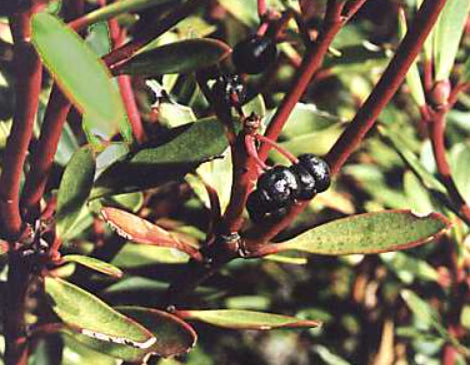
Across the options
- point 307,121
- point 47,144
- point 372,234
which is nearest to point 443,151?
point 307,121

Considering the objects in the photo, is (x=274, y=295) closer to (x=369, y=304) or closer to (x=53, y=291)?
(x=369, y=304)

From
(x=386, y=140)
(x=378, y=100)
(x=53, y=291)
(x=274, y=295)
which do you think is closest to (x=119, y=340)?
(x=53, y=291)

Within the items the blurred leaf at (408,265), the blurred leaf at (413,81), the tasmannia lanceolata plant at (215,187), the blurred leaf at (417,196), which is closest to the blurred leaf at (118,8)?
the tasmannia lanceolata plant at (215,187)

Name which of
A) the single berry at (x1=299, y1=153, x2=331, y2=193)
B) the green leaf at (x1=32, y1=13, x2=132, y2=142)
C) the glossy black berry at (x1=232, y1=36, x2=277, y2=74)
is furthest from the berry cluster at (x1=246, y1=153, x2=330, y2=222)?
the green leaf at (x1=32, y1=13, x2=132, y2=142)

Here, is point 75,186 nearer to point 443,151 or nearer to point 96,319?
point 96,319

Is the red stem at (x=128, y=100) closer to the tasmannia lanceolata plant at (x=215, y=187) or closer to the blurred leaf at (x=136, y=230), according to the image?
the tasmannia lanceolata plant at (x=215, y=187)

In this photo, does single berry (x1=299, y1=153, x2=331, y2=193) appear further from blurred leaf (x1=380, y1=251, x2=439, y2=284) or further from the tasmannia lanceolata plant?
blurred leaf (x1=380, y1=251, x2=439, y2=284)
